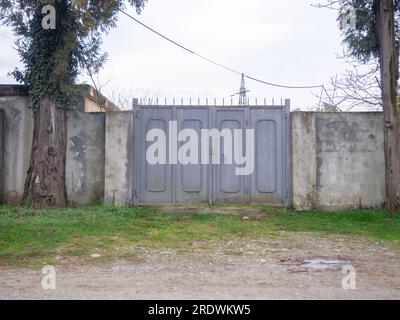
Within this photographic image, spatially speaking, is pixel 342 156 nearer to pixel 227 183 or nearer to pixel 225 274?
pixel 227 183

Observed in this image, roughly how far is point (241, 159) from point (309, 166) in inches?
57.4

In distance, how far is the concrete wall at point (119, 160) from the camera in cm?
1085

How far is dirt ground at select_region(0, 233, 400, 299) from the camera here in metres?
5.09

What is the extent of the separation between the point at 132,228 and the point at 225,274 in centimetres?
323

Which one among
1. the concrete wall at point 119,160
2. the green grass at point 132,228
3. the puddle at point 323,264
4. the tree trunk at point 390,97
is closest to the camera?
the puddle at point 323,264

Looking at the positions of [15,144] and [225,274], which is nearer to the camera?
[225,274]

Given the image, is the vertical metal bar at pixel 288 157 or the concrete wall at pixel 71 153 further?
the concrete wall at pixel 71 153

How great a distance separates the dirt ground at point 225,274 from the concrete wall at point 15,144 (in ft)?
16.4

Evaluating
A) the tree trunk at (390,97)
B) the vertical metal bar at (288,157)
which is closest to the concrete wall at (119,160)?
the vertical metal bar at (288,157)

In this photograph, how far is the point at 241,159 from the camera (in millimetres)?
10953

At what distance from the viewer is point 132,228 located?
8867mm

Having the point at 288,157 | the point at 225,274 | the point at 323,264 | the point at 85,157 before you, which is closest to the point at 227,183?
the point at 288,157

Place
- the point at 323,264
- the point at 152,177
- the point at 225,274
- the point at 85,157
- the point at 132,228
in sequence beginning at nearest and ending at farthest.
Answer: the point at 225,274 < the point at 323,264 < the point at 132,228 < the point at 152,177 < the point at 85,157

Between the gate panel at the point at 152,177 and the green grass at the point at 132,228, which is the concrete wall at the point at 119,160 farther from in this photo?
the green grass at the point at 132,228
